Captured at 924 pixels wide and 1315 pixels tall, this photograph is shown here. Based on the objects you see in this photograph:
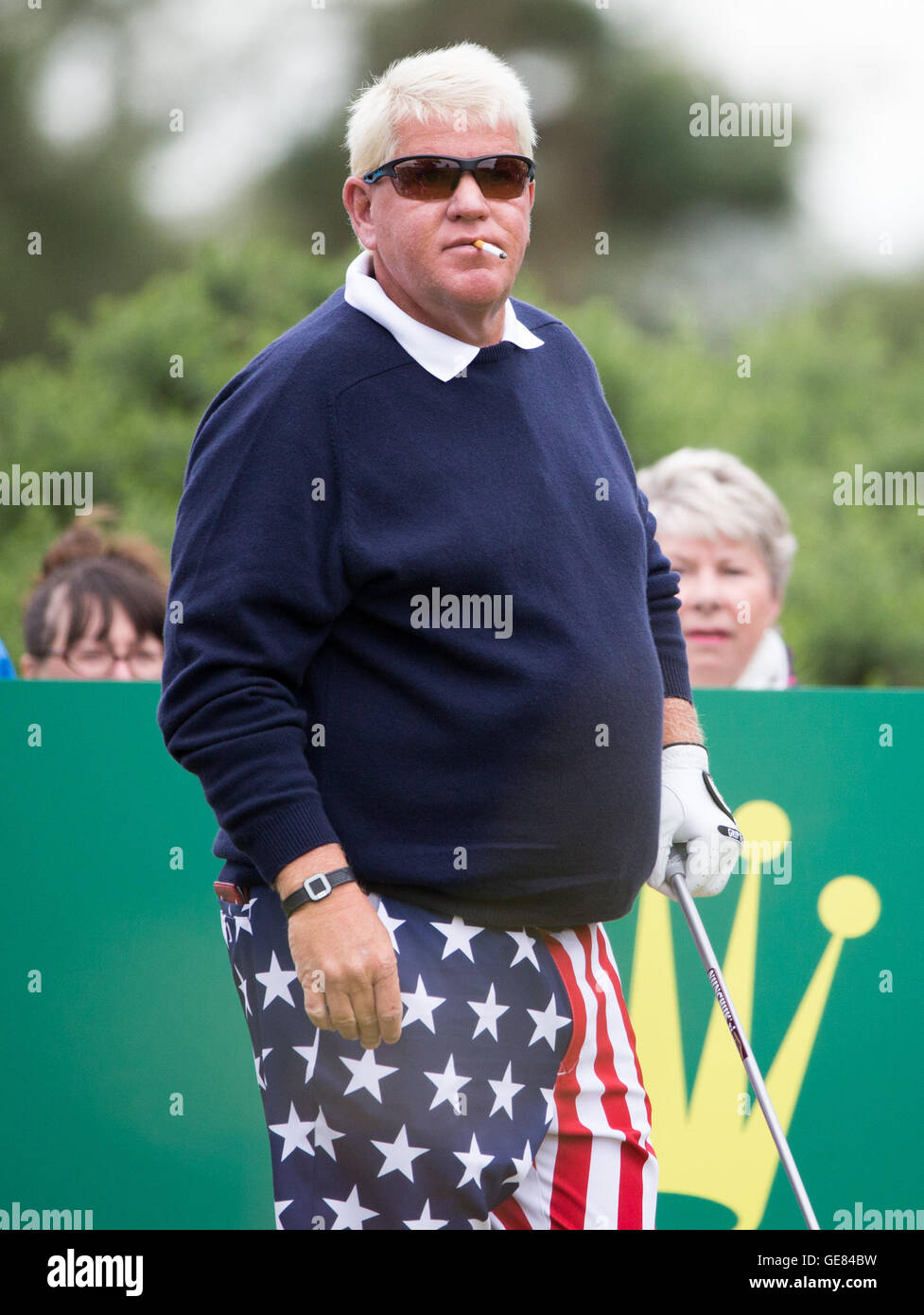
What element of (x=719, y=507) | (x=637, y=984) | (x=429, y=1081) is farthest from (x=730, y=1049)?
(x=719, y=507)

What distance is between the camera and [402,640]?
2.13m

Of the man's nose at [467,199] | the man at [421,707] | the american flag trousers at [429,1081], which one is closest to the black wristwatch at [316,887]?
the man at [421,707]

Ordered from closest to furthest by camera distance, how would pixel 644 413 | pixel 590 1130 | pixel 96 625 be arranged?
pixel 590 1130
pixel 96 625
pixel 644 413

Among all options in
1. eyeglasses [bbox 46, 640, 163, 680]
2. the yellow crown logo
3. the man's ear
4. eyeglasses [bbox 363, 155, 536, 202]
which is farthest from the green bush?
eyeglasses [bbox 363, 155, 536, 202]

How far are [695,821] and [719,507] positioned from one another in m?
1.65

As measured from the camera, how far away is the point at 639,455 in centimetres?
809

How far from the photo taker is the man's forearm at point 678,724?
104 inches

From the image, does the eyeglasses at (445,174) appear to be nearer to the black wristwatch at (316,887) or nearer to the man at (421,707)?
the man at (421,707)

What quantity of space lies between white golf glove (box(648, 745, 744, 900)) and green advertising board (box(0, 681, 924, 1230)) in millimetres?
485

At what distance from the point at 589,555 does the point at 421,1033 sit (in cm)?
68

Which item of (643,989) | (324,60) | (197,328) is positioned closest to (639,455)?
(197,328)

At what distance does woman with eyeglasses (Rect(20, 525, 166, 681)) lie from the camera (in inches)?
163

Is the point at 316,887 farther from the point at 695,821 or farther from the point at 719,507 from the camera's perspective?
the point at 719,507
